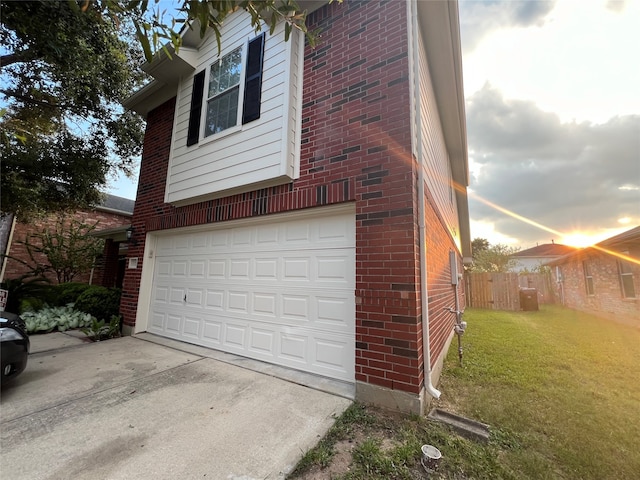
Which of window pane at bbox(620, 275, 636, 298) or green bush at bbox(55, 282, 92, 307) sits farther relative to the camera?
window pane at bbox(620, 275, 636, 298)

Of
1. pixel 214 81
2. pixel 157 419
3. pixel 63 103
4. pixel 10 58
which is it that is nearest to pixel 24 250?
pixel 63 103

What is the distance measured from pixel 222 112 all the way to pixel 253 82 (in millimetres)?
957

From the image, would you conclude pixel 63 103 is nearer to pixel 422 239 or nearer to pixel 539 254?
pixel 422 239

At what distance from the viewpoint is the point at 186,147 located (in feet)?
18.6

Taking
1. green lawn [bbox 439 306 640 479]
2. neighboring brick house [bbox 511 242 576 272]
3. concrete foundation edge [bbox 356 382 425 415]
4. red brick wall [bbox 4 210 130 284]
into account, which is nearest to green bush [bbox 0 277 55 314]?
red brick wall [bbox 4 210 130 284]

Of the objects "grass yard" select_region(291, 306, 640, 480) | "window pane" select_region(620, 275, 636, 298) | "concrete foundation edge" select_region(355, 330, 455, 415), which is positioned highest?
"window pane" select_region(620, 275, 636, 298)

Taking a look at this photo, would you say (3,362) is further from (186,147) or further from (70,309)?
(70,309)

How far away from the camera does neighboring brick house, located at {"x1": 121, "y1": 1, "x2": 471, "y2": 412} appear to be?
318 centimetres

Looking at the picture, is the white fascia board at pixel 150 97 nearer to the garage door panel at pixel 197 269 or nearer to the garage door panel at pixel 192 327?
the garage door panel at pixel 197 269

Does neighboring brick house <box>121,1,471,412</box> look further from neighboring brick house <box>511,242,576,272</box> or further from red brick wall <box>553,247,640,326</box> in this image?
neighboring brick house <box>511,242,576,272</box>

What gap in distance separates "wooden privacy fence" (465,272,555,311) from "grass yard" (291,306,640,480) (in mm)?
9087

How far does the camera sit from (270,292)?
171 inches

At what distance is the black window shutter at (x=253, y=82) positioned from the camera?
4609mm

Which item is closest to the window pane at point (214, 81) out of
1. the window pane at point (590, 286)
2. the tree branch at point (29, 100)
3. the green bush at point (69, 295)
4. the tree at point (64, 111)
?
the tree at point (64, 111)
